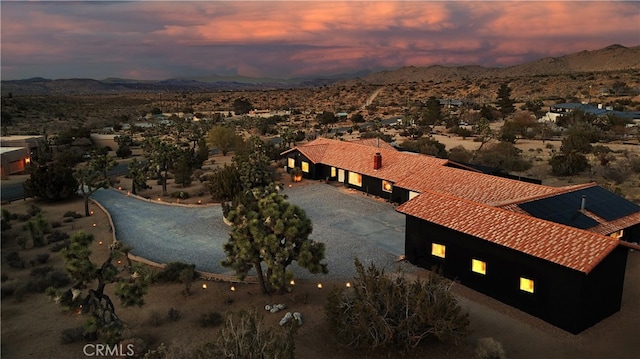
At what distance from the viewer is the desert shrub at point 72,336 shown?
50.6 ft

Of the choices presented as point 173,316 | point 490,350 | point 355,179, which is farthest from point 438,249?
point 355,179

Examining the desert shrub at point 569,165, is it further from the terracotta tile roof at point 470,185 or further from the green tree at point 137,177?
the green tree at point 137,177

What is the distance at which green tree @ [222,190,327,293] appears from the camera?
57.4 feet

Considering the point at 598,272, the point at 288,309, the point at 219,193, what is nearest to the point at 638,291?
the point at 598,272

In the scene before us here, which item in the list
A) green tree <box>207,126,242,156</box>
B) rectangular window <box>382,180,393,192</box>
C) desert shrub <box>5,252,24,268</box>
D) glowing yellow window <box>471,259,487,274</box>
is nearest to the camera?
glowing yellow window <box>471,259,487,274</box>

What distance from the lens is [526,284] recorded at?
1717 centimetres

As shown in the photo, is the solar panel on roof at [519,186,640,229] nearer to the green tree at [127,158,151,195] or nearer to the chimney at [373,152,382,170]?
the chimney at [373,152,382,170]

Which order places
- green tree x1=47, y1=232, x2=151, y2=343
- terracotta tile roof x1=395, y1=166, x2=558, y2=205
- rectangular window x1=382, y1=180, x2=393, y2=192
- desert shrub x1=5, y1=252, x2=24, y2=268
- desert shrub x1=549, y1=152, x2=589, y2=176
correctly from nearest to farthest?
green tree x1=47, y1=232, x2=151, y2=343 < desert shrub x1=5, y1=252, x2=24, y2=268 < terracotta tile roof x1=395, y1=166, x2=558, y2=205 < rectangular window x1=382, y1=180, x2=393, y2=192 < desert shrub x1=549, y1=152, x2=589, y2=176

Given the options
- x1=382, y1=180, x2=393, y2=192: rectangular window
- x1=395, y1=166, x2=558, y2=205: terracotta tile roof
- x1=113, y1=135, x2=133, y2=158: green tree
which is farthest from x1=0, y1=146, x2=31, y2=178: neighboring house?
x1=395, y1=166, x2=558, y2=205: terracotta tile roof

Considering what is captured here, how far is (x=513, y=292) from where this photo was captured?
1756cm

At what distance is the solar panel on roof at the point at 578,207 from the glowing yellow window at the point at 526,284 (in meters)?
4.30

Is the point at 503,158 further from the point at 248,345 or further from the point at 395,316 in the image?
the point at 248,345

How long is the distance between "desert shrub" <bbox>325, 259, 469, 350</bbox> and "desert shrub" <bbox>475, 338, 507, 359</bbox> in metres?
0.63

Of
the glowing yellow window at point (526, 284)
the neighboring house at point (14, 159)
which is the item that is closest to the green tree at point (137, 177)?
the neighboring house at point (14, 159)
